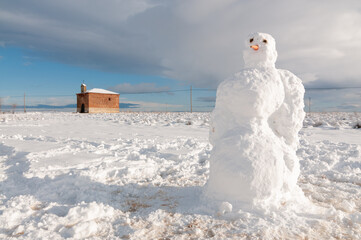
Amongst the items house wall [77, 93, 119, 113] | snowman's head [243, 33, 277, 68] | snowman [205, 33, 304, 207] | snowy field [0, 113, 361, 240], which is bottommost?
snowy field [0, 113, 361, 240]

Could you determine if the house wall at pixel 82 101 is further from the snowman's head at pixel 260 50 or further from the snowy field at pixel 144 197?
the snowman's head at pixel 260 50

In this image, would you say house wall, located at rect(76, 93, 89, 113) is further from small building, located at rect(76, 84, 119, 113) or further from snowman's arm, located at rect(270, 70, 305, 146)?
snowman's arm, located at rect(270, 70, 305, 146)

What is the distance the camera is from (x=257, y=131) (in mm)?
3084

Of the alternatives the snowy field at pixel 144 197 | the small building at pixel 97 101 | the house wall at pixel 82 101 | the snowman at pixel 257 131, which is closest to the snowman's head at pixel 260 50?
the snowman at pixel 257 131

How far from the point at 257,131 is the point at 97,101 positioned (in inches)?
1272

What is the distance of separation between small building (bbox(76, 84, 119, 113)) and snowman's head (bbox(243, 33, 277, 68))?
3154 centimetres

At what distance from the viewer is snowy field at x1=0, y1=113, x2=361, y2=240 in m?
2.59

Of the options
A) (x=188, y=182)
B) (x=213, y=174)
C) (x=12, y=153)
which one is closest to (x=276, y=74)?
(x=213, y=174)

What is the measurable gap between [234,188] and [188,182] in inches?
61.1

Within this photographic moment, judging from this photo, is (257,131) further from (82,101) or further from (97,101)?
(82,101)

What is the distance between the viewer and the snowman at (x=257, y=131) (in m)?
2.90

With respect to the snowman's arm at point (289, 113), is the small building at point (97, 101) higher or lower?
higher

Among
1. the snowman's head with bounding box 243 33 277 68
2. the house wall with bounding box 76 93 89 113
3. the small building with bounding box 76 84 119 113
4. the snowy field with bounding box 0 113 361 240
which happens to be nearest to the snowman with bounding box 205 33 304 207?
the snowman's head with bounding box 243 33 277 68

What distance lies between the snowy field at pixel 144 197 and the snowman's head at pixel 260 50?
75.1 inches
